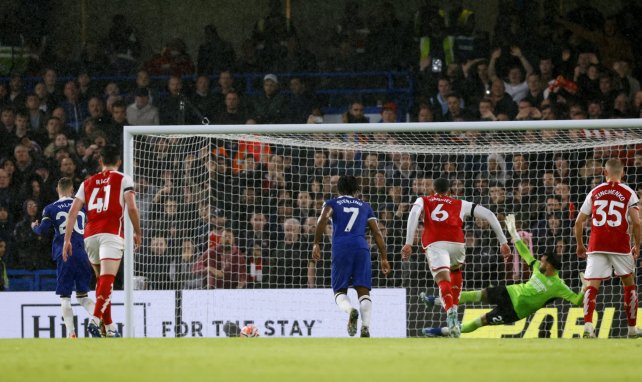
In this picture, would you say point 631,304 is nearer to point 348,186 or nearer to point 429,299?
point 429,299

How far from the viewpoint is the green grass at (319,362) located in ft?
19.2

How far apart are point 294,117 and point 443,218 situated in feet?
19.8

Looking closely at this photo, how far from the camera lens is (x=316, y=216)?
1436 centimetres

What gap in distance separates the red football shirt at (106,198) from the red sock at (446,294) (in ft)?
10.7

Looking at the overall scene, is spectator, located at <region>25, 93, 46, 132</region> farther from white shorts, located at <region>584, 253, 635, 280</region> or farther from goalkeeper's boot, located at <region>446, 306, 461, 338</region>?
white shorts, located at <region>584, 253, 635, 280</region>

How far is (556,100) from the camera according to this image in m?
16.3

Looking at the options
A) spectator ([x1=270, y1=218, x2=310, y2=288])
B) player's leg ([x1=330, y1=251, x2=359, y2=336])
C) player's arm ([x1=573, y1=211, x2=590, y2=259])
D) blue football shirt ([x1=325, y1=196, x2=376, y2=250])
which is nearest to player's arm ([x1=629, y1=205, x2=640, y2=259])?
player's arm ([x1=573, y1=211, x2=590, y2=259])

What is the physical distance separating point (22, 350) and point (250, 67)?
452 inches

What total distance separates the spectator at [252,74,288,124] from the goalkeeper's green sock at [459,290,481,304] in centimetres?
546

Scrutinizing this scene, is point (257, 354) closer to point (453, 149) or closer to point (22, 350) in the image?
point (22, 350)

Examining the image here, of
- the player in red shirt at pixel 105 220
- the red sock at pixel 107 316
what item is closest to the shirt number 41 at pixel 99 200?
the player in red shirt at pixel 105 220

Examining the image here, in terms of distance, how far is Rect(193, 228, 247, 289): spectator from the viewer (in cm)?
1410

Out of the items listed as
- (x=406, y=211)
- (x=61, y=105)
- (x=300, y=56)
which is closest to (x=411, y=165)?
(x=406, y=211)

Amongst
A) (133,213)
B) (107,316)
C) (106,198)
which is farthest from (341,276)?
(106,198)
